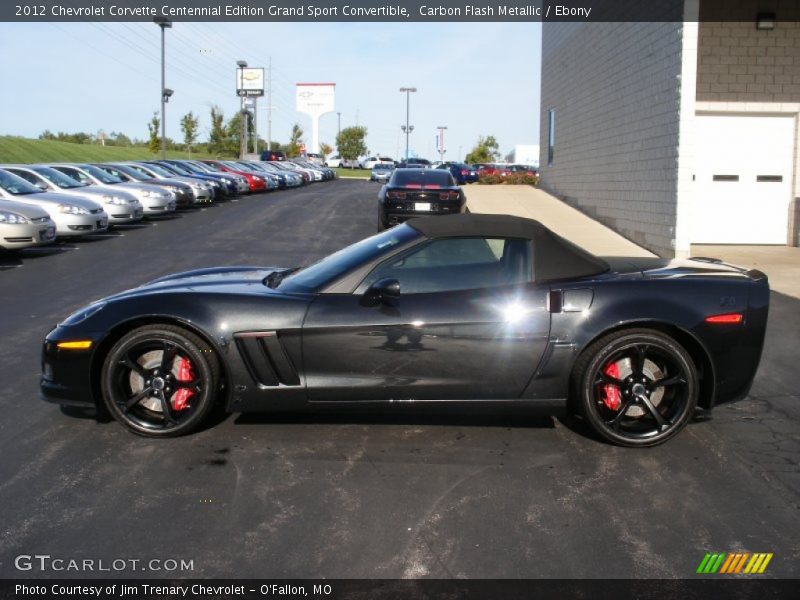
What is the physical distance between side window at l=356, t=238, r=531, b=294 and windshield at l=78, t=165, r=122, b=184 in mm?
19106

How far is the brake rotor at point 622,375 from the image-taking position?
16.8 feet

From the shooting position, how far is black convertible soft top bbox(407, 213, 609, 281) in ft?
17.2

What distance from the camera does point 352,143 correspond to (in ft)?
370

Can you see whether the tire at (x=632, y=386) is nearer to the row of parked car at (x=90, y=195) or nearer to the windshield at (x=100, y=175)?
the row of parked car at (x=90, y=195)

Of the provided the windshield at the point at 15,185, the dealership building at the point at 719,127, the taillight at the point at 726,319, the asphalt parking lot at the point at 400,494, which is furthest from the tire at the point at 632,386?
the windshield at the point at 15,185

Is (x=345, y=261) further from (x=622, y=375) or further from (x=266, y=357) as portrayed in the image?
(x=622, y=375)

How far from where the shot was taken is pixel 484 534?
389 cm

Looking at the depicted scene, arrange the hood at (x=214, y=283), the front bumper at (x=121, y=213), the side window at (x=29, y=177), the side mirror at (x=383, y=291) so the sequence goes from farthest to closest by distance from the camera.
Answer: the front bumper at (x=121, y=213) < the side window at (x=29, y=177) < the hood at (x=214, y=283) < the side mirror at (x=383, y=291)

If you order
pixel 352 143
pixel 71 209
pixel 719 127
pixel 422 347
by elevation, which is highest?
pixel 352 143

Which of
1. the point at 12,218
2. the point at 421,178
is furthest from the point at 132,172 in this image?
the point at 421,178

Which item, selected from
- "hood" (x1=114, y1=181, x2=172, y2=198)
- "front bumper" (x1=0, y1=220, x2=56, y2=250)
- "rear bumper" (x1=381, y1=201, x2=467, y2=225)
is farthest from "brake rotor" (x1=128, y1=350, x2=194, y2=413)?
"hood" (x1=114, y1=181, x2=172, y2=198)

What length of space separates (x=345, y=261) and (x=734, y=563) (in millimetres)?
2870

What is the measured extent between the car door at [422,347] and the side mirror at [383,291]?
2cm

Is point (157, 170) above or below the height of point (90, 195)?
above
